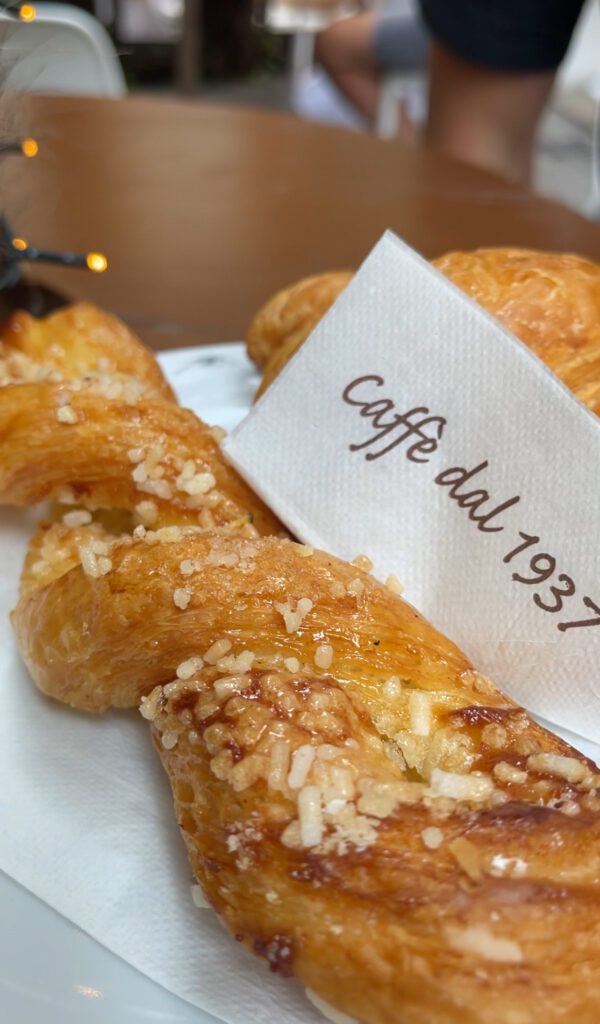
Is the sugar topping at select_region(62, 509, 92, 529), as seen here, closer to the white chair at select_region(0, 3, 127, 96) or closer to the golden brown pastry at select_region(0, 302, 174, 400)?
the golden brown pastry at select_region(0, 302, 174, 400)

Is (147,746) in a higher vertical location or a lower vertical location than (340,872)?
lower

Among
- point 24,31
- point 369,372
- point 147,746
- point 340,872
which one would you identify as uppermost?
point 24,31

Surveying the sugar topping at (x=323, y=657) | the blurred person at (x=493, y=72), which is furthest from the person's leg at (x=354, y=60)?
the sugar topping at (x=323, y=657)

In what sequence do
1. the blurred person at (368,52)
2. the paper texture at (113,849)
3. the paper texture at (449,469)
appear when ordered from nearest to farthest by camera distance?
the paper texture at (113,849), the paper texture at (449,469), the blurred person at (368,52)

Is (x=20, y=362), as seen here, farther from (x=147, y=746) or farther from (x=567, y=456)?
(x=567, y=456)

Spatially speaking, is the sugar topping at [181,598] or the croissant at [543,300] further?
the croissant at [543,300]

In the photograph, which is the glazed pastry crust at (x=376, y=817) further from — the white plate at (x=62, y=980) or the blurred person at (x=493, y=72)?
the blurred person at (x=493, y=72)

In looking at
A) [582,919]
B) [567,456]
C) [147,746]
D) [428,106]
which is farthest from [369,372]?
[428,106]
